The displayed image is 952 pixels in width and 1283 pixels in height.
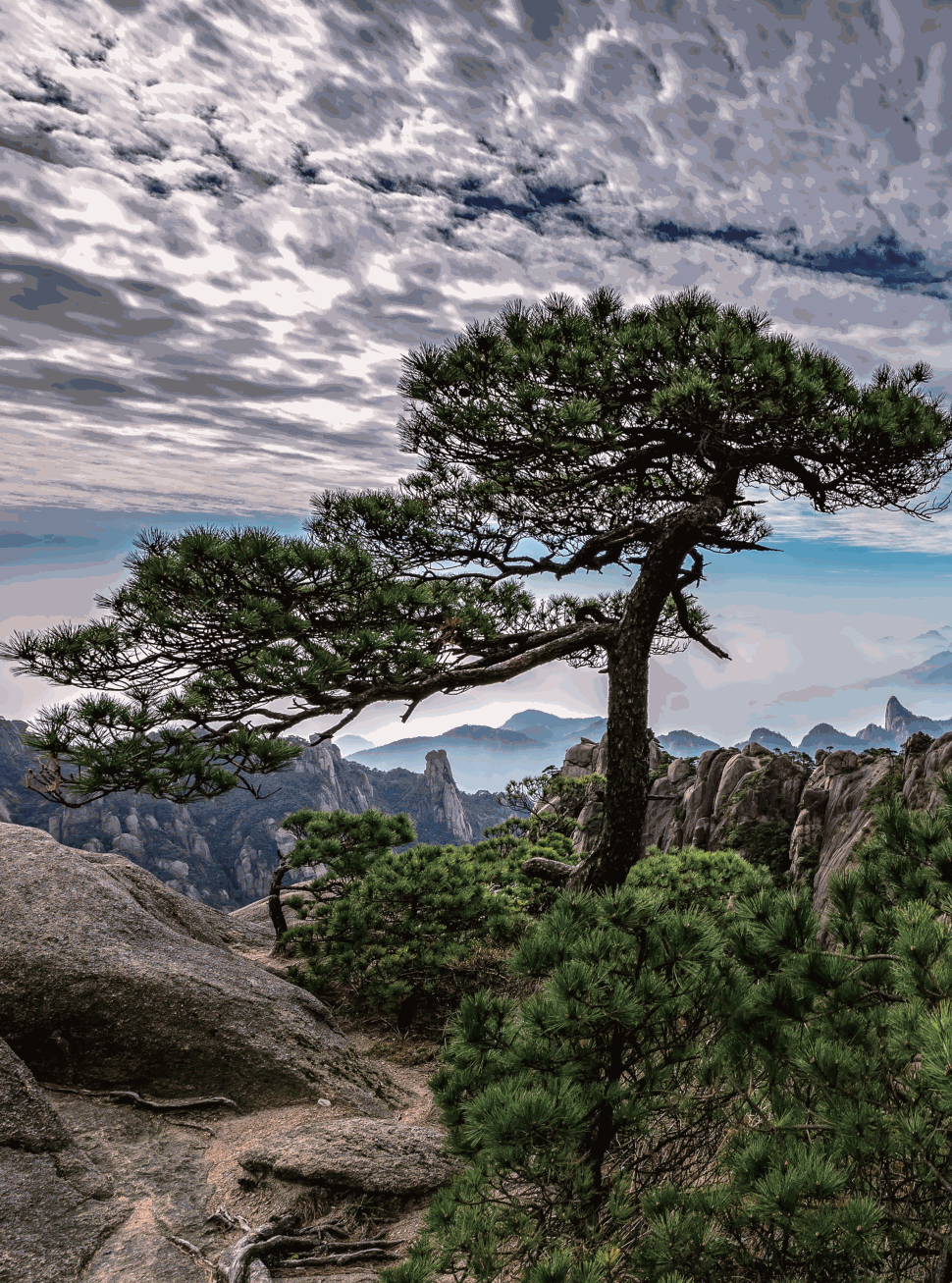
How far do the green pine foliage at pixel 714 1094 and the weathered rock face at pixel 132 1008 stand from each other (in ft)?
10.4

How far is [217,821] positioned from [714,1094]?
11542 centimetres

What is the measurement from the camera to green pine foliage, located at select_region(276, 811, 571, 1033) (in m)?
7.57

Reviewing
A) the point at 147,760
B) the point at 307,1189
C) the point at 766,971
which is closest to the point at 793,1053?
the point at 766,971

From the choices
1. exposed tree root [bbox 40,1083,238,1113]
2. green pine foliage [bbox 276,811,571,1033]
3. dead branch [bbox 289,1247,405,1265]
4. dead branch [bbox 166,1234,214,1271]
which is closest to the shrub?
dead branch [bbox 289,1247,405,1265]

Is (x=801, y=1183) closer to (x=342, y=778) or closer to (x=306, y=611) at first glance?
(x=306, y=611)

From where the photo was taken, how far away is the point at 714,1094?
9.62 ft

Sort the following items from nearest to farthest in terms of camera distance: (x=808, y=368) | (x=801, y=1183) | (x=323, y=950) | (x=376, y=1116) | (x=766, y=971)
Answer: (x=801, y=1183) → (x=766, y=971) → (x=376, y=1116) → (x=808, y=368) → (x=323, y=950)

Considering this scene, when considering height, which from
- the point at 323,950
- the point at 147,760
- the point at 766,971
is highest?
the point at 147,760

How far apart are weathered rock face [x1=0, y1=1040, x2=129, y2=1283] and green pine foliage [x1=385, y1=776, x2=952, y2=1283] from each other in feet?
7.16

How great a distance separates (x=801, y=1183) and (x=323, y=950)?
7.16 metres

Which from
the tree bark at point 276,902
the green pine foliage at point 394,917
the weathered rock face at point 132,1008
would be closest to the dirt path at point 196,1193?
the weathered rock face at point 132,1008

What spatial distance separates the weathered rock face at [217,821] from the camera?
79.2 m

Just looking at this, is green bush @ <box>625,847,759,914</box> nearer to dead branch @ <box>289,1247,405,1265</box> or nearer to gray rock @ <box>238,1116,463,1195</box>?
gray rock @ <box>238,1116,463,1195</box>

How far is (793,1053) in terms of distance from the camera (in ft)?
8.09
